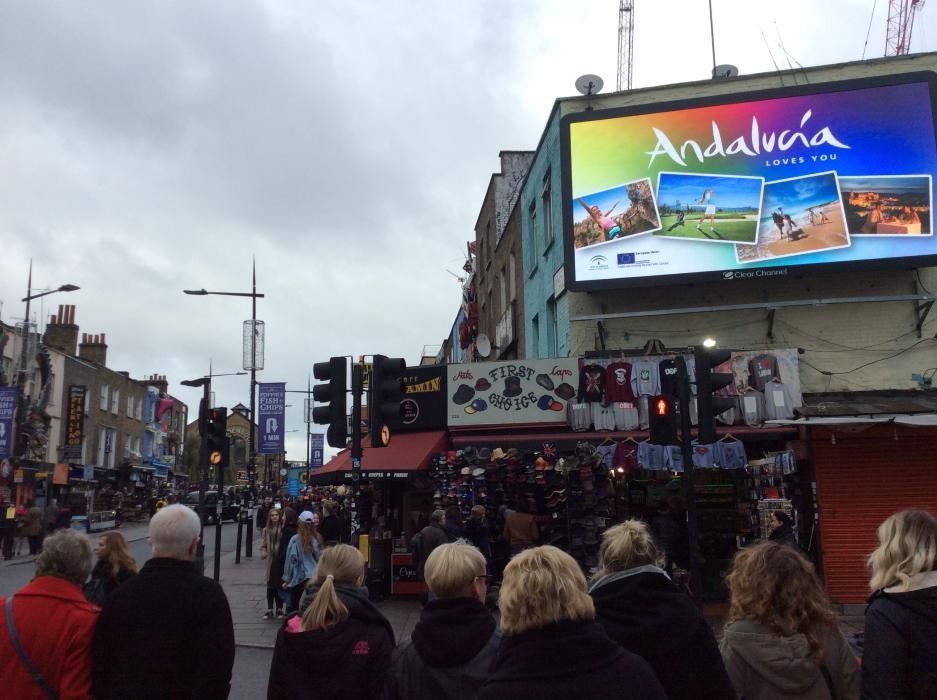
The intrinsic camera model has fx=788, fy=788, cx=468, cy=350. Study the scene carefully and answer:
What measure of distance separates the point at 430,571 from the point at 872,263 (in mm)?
15523

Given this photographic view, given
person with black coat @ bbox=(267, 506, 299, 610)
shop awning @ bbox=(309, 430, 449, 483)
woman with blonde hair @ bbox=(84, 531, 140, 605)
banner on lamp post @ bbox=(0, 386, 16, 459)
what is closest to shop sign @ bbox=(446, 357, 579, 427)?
shop awning @ bbox=(309, 430, 449, 483)

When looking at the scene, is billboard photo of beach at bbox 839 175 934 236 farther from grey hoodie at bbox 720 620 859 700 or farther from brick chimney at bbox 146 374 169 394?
brick chimney at bbox 146 374 169 394

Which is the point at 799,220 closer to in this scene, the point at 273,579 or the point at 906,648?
the point at 273,579

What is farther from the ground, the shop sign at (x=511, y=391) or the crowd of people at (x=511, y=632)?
the shop sign at (x=511, y=391)

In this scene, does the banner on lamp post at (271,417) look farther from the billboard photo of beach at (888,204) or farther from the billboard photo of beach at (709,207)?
the billboard photo of beach at (888,204)

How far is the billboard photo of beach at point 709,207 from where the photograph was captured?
16.9 meters

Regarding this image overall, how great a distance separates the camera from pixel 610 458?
560 inches

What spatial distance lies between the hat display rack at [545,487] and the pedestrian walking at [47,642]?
10703 millimetres

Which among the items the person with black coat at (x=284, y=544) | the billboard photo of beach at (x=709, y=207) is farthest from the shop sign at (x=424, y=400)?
the billboard photo of beach at (x=709, y=207)

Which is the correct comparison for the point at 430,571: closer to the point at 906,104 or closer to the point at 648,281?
the point at 648,281

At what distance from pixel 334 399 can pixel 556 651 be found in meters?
8.56

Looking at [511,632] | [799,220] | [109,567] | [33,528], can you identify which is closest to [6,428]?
[33,528]

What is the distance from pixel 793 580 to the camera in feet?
10.8

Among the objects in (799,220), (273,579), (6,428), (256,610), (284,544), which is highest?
(799,220)
